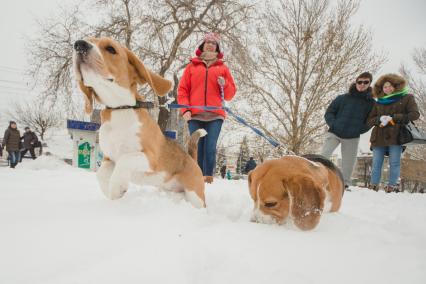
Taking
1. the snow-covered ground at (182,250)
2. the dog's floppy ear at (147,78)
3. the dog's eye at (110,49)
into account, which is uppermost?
the dog's eye at (110,49)

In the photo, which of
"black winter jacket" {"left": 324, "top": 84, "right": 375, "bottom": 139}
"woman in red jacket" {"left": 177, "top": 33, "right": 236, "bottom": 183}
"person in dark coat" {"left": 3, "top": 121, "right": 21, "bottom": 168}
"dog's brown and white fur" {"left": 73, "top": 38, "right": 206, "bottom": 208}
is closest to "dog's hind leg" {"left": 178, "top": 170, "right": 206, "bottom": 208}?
"dog's brown and white fur" {"left": 73, "top": 38, "right": 206, "bottom": 208}

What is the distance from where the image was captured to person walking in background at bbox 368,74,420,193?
5328 mm

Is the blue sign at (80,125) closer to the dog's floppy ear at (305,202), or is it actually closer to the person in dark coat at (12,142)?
the person in dark coat at (12,142)

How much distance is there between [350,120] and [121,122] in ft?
16.3

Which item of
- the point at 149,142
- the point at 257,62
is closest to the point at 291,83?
the point at 257,62

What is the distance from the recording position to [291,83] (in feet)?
47.6

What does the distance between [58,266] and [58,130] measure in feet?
200

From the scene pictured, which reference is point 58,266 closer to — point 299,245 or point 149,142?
point 299,245

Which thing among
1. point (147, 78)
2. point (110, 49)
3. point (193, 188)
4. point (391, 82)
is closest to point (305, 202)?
point (193, 188)

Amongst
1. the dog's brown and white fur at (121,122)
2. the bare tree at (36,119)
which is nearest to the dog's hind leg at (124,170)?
the dog's brown and white fur at (121,122)

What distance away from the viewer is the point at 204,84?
4461 millimetres

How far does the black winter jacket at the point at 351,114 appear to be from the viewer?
18.5ft

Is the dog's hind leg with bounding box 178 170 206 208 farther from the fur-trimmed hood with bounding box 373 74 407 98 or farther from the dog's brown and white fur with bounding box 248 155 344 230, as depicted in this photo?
the fur-trimmed hood with bounding box 373 74 407 98

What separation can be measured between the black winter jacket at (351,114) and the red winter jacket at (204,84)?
2.59 m
